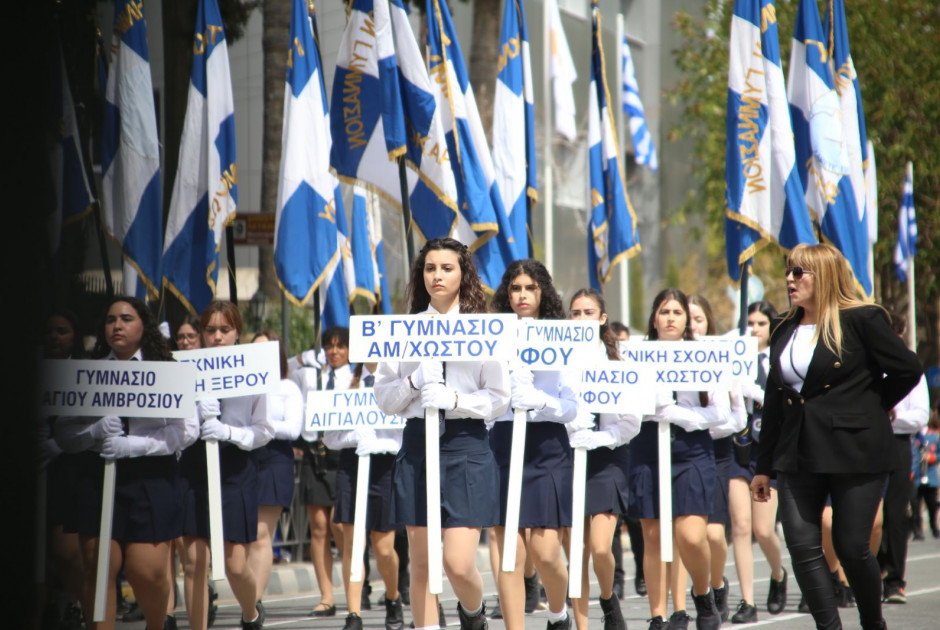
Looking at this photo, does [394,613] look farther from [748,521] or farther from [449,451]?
[449,451]

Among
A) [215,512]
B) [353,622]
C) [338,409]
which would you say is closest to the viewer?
[215,512]

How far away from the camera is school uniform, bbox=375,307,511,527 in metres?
6.16

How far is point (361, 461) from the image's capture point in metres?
8.60

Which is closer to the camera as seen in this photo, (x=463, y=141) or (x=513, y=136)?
(x=463, y=141)

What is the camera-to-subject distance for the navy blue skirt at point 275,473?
9023mm

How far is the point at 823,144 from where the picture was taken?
12.9m

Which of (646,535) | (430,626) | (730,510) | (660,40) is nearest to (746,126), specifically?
(730,510)

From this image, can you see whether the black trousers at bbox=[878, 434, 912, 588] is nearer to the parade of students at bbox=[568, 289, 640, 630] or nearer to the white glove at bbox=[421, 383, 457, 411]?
the parade of students at bbox=[568, 289, 640, 630]

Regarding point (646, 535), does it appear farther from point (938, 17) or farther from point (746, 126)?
point (938, 17)

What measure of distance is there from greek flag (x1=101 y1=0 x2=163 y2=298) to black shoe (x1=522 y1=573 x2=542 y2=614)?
3.97 m

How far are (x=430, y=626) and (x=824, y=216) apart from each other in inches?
313

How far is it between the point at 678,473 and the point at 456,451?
2489 mm

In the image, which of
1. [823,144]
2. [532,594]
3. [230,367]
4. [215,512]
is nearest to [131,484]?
[215,512]

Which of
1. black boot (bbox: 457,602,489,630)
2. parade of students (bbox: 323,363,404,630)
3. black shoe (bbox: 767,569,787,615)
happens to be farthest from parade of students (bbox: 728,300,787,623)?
black boot (bbox: 457,602,489,630)
